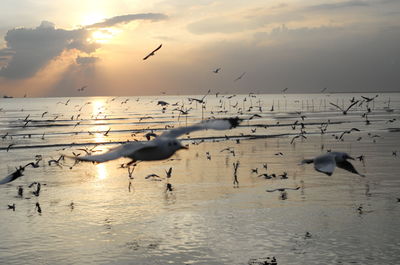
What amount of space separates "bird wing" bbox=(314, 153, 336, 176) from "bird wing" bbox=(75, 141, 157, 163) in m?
3.52

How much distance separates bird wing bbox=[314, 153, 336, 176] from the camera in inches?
401

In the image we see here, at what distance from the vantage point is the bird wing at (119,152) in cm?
866

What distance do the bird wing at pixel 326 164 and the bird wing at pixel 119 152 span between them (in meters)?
3.52

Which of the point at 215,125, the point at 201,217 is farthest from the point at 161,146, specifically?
the point at 201,217

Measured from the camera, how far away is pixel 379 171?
23.5 meters

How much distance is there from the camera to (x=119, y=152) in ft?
30.7

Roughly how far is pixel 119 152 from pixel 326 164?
4449 millimetres

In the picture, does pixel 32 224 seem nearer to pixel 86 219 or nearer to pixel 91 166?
pixel 86 219

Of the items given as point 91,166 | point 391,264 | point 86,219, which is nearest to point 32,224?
point 86,219

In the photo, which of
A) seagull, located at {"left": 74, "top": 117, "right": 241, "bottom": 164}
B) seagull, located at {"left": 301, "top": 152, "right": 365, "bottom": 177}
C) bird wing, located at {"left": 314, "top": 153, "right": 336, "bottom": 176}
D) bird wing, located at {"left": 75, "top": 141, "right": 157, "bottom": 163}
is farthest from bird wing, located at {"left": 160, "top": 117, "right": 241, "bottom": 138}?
bird wing, located at {"left": 314, "top": 153, "right": 336, "bottom": 176}

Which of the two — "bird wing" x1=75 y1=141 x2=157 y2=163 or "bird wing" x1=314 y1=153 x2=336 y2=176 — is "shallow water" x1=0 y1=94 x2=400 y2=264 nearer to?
"bird wing" x1=314 y1=153 x2=336 y2=176

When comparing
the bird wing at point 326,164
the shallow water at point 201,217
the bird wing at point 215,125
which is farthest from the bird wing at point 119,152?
the bird wing at point 326,164

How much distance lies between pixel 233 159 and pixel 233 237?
15.5 m

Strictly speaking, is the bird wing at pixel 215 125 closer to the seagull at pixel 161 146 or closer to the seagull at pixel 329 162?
the seagull at pixel 161 146
